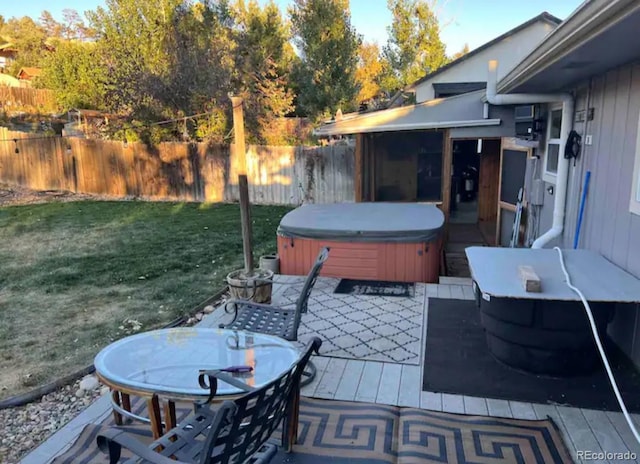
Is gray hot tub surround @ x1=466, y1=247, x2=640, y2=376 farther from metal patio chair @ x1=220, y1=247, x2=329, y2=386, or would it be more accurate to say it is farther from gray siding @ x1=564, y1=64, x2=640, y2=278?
metal patio chair @ x1=220, y1=247, x2=329, y2=386

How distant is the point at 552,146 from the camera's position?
5.17 m

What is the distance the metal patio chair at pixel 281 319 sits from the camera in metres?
3.01

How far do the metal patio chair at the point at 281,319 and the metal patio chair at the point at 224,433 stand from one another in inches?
32.6

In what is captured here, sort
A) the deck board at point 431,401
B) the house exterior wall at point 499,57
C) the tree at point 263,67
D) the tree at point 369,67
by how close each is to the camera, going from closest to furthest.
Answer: the deck board at point 431,401 → the house exterior wall at point 499,57 → the tree at point 263,67 → the tree at point 369,67

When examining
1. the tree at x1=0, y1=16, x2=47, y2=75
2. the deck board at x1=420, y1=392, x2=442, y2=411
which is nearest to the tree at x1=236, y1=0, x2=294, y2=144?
the deck board at x1=420, y1=392, x2=442, y2=411

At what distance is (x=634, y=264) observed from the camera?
9.98 feet

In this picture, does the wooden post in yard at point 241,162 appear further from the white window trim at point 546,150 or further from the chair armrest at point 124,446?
the white window trim at point 546,150

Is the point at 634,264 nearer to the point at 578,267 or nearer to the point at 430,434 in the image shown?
the point at 578,267

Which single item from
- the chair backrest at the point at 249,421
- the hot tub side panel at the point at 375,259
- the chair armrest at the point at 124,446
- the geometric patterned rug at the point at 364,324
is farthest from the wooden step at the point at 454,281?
the chair armrest at the point at 124,446

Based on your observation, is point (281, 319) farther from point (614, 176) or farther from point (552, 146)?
point (552, 146)

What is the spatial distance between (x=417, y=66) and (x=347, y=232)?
14.4 meters

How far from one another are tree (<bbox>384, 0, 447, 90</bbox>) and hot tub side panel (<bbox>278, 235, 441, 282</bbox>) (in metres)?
13.9

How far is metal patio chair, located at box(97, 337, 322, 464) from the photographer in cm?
154

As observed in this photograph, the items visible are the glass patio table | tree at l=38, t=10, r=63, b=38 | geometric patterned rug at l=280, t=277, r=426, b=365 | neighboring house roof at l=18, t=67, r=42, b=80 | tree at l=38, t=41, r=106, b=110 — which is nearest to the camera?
the glass patio table
